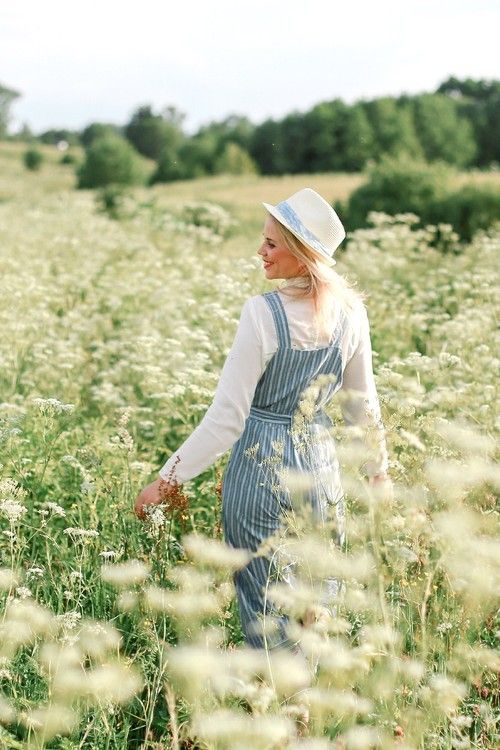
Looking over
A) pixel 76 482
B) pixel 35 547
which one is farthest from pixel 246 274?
pixel 35 547

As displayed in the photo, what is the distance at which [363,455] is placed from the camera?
8.93 ft

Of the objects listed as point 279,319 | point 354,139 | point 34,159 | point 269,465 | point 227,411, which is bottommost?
point 269,465

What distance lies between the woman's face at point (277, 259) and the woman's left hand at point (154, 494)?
804mm

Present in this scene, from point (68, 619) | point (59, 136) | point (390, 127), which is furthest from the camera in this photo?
point (59, 136)

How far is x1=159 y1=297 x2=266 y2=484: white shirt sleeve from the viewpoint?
9.91 feet

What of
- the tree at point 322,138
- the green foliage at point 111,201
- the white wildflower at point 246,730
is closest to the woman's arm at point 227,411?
the white wildflower at point 246,730

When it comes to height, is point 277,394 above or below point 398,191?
below

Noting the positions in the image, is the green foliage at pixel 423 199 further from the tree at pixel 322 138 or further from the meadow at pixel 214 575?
the tree at pixel 322 138

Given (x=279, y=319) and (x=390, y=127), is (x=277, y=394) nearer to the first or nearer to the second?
(x=279, y=319)

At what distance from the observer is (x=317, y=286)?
310 centimetres

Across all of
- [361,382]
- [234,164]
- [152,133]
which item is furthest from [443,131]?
[361,382]

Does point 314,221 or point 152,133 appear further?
point 152,133

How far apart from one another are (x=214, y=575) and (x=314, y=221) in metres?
1.26

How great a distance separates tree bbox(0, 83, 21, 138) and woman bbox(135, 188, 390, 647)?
13790 centimetres
